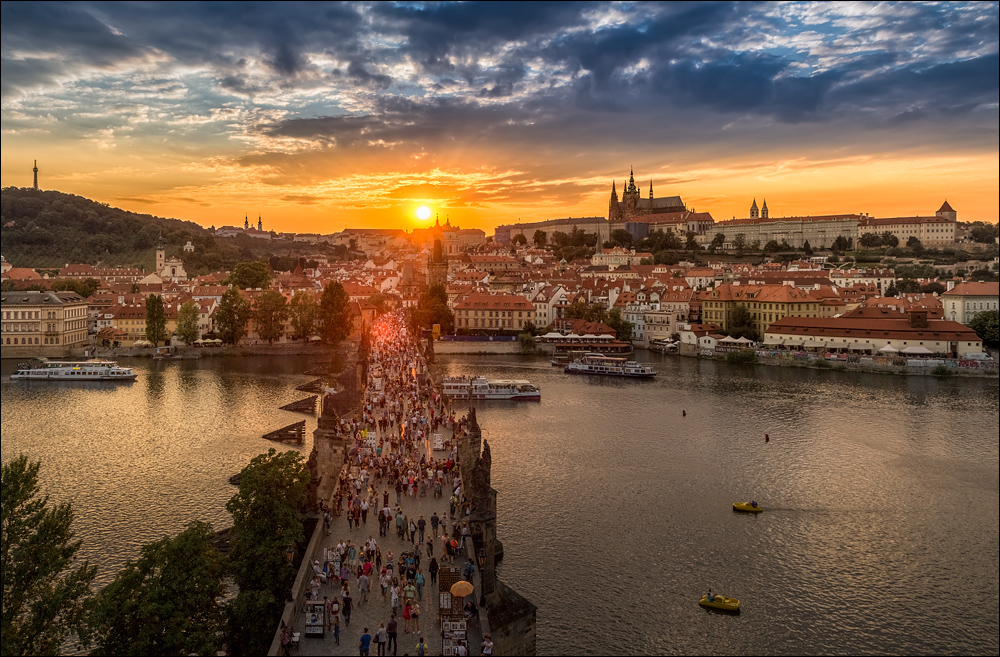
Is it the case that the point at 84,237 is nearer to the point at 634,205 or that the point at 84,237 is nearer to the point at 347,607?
the point at 634,205

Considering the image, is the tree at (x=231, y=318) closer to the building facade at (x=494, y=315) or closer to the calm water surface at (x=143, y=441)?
the calm water surface at (x=143, y=441)

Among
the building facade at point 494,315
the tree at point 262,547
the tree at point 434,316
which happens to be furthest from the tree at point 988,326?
the tree at point 262,547

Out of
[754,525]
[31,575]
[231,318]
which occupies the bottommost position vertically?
[754,525]

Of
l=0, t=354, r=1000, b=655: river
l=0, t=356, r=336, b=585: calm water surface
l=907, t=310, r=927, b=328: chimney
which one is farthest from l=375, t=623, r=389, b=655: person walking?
l=907, t=310, r=927, b=328: chimney

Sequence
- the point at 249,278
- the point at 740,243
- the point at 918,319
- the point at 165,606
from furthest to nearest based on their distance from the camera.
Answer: the point at 740,243 → the point at 249,278 → the point at 918,319 → the point at 165,606

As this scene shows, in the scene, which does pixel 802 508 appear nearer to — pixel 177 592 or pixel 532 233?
pixel 177 592

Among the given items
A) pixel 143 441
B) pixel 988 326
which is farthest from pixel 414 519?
pixel 988 326

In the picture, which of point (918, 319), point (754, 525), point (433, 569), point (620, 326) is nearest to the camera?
point (433, 569)

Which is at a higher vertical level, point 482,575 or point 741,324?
point 741,324
